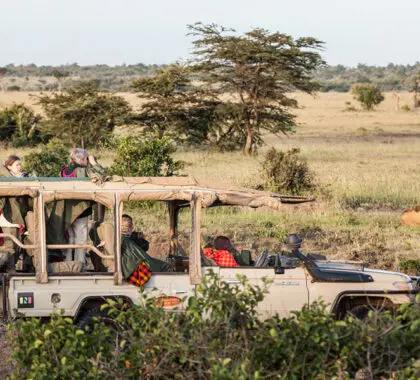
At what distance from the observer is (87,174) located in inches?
334

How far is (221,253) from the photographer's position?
328 inches

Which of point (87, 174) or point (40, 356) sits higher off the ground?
point (87, 174)

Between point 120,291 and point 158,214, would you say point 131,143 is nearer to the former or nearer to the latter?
point 158,214

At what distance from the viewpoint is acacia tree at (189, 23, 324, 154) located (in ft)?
107

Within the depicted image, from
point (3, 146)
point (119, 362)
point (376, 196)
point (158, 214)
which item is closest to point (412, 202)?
point (376, 196)

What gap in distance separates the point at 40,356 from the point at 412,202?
→ 14.3 metres

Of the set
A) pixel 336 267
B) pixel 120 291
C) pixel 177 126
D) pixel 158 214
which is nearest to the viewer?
pixel 120 291

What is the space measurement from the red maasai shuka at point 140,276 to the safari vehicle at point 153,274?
0.05 m

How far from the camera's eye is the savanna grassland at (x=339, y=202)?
46.0 feet

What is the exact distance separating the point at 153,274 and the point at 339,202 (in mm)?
10640

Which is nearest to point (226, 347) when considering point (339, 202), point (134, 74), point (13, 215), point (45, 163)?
point (13, 215)

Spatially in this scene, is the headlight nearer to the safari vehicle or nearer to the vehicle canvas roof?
the safari vehicle

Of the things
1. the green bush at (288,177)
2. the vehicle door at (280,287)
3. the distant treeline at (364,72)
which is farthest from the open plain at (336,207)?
the distant treeline at (364,72)

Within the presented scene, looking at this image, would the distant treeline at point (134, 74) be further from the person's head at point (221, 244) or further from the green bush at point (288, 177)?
the person's head at point (221, 244)
